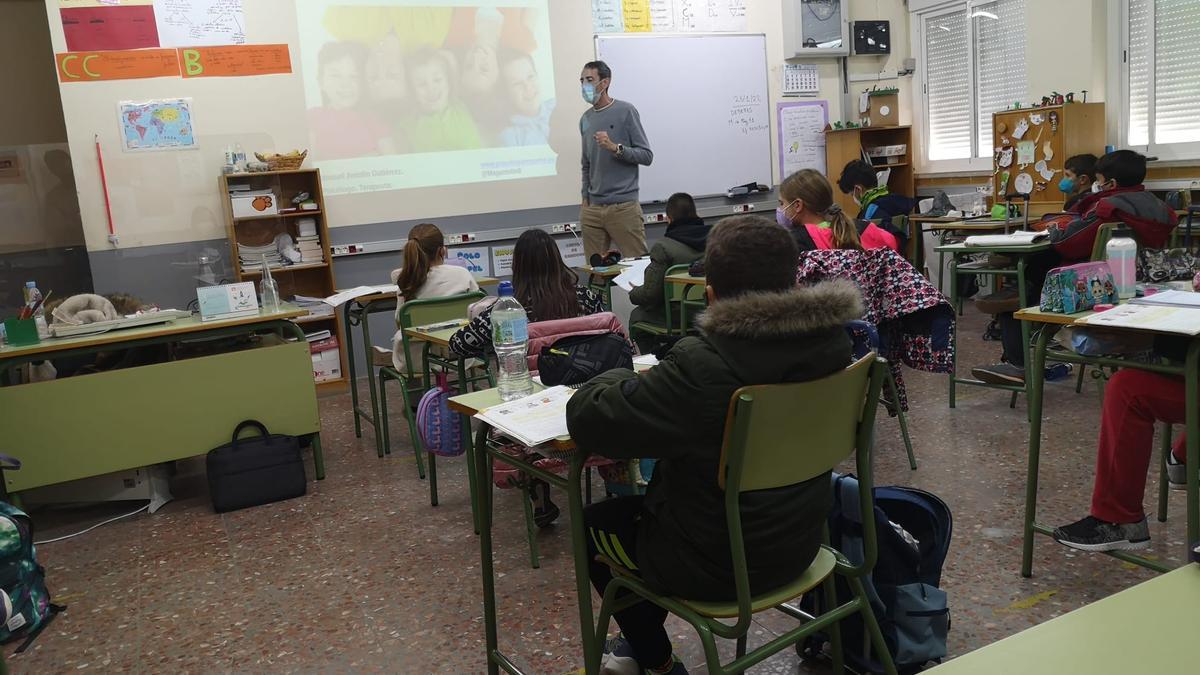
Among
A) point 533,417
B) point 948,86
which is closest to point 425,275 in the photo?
point 533,417

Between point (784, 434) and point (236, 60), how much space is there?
539cm

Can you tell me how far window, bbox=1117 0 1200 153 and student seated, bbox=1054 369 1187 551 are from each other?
464cm

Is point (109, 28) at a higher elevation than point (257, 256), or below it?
higher

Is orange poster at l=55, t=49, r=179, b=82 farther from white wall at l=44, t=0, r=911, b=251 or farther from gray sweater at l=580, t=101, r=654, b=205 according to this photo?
gray sweater at l=580, t=101, r=654, b=205

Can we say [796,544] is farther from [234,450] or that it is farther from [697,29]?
[697,29]

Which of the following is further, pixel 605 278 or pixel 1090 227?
pixel 605 278

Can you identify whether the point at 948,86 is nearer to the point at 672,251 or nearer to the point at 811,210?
the point at 672,251

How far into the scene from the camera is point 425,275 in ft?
13.8

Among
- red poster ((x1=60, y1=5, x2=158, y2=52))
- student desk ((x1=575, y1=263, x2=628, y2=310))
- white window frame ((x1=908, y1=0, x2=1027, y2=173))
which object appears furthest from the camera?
white window frame ((x1=908, y1=0, x2=1027, y2=173))

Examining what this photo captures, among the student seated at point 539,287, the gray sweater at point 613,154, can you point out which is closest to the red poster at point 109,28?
the gray sweater at point 613,154

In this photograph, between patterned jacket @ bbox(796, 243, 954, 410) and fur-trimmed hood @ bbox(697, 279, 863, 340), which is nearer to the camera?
fur-trimmed hood @ bbox(697, 279, 863, 340)

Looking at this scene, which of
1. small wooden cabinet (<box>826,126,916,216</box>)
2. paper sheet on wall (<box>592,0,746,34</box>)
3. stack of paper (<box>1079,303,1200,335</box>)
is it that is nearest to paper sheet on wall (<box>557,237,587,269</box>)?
paper sheet on wall (<box>592,0,746,34</box>)

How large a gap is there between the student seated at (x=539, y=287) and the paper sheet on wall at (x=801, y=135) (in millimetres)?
4854

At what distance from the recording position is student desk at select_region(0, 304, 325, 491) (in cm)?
→ 359
